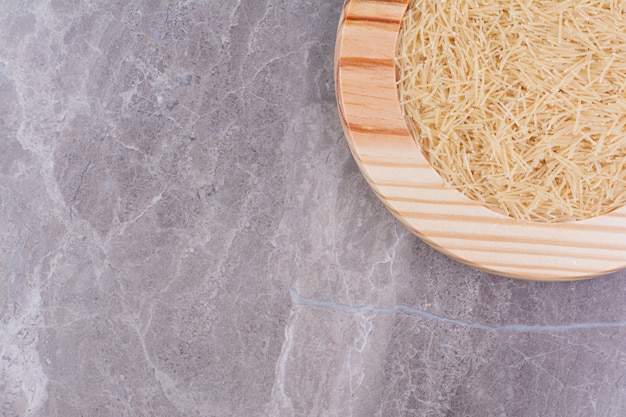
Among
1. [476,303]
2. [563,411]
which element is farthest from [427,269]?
[563,411]

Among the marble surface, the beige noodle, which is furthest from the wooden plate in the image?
the marble surface

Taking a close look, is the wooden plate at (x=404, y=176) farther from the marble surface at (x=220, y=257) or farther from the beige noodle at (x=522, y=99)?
the marble surface at (x=220, y=257)

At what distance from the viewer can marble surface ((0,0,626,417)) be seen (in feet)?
3.84

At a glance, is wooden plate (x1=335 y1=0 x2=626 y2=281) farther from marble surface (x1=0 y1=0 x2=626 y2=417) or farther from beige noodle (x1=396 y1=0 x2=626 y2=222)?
marble surface (x1=0 y1=0 x2=626 y2=417)

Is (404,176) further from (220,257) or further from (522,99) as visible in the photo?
(220,257)

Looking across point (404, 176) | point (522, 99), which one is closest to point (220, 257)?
point (404, 176)

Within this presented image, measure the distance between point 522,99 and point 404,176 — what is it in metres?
0.21

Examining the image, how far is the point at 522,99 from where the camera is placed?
3.17 feet

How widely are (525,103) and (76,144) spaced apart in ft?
2.70

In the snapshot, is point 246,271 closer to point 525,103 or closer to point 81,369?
point 81,369

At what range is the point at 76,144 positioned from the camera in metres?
1.23

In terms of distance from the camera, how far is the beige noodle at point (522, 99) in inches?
38.0

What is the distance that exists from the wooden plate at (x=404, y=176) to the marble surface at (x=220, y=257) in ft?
0.65

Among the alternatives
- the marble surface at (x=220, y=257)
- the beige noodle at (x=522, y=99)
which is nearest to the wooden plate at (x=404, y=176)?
the beige noodle at (x=522, y=99)
